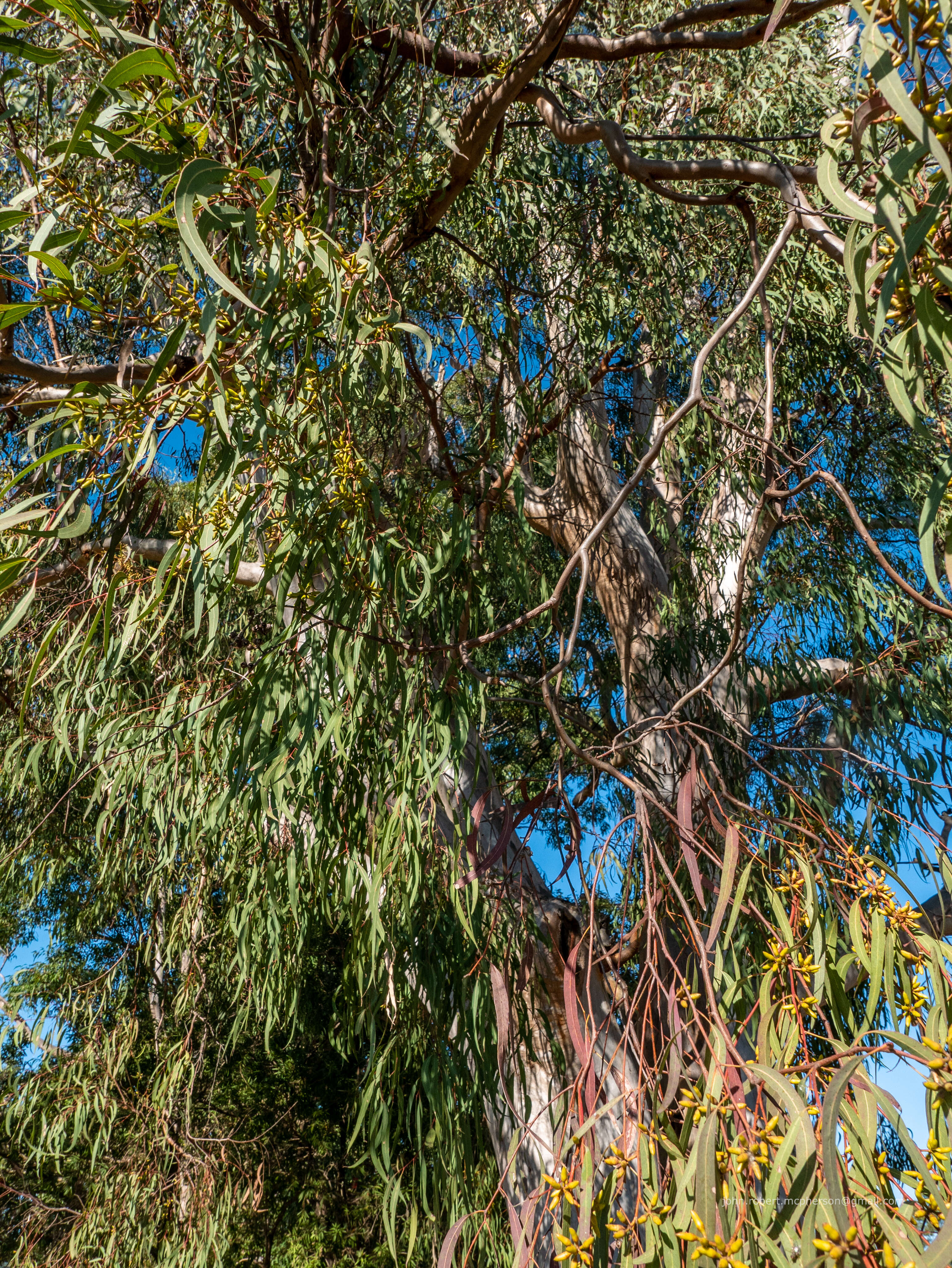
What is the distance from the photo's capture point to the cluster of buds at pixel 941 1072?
0.81 metres

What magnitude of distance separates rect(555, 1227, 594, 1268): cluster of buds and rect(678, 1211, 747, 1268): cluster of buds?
0.26ft

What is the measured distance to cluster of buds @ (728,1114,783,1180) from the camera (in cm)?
78

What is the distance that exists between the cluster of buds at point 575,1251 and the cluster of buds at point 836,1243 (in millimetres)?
196

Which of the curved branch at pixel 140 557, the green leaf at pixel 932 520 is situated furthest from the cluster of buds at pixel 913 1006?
the curved branch at pixel 140 557

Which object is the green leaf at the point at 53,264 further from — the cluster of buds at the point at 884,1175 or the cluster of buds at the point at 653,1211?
the cluster of buds at the point at 884,1175

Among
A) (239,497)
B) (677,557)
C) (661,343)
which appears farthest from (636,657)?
(239,497)

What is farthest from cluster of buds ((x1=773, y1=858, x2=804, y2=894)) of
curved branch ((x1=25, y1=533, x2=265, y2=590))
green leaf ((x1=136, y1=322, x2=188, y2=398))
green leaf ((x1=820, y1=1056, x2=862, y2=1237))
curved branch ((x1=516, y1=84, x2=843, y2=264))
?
curved branch ((x1=25, y1=533, x2=265, y2=590))

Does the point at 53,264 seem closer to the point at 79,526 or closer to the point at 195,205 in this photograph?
the point at 195,205

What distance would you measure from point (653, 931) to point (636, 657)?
7.17 feet

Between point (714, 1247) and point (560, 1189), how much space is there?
15cm

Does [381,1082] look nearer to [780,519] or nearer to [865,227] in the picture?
[780,519]

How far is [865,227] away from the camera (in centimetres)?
88

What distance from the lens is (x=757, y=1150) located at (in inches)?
31.1

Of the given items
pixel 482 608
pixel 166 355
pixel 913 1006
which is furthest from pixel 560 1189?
pixel 482 608
